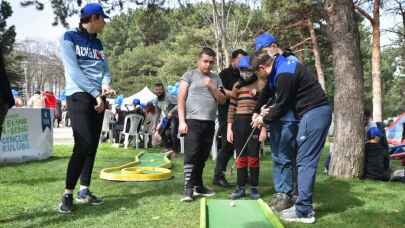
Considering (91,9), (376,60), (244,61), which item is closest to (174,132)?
(244,61)

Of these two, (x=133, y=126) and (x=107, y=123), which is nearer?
(x=133, y=126)

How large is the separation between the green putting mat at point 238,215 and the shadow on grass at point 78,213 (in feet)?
2.84

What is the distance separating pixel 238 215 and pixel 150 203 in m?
1.06

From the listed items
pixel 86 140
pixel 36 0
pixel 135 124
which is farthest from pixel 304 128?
pixel 135 124

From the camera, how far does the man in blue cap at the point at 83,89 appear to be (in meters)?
4.67

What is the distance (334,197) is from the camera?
222 inches

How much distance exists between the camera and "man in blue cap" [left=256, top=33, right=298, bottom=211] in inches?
189

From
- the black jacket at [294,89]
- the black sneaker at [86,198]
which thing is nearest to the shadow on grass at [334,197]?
the black jacket at [294,89]

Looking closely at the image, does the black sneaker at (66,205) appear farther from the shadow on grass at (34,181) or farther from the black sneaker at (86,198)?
the shadow on grass at (34,181)

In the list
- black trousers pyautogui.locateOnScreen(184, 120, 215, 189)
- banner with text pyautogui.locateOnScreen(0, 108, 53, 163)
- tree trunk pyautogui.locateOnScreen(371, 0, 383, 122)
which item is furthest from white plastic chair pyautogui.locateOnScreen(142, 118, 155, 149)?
tree trunk pyautogui.locateOnScreen(371, 0, 383, 122)

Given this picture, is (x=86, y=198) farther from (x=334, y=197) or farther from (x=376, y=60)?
(x=376, y=60)

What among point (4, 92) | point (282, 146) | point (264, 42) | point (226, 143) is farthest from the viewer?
point (226, 143)

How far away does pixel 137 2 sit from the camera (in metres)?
10.8

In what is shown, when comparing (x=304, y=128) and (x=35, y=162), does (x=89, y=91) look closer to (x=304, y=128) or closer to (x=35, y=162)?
(x=304, y=128)
